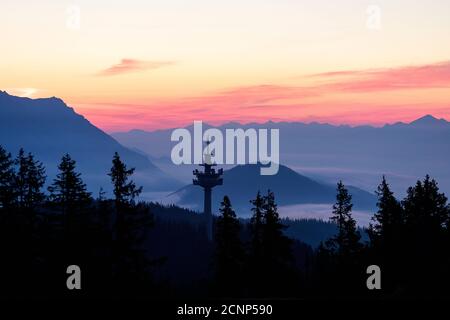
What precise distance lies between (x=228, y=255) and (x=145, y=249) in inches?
272

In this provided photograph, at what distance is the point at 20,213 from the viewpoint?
2258 inches

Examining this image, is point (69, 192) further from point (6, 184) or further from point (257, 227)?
point (257, 227)

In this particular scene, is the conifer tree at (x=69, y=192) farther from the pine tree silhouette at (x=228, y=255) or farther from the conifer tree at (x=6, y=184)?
A: the pine tree silhouette at (x=228, y=255)

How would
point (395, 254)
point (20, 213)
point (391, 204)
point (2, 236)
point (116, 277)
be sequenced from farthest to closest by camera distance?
point (391, 204) → point (395, 254) → point (20, 213) → point (2, 236) → point (116, 277)

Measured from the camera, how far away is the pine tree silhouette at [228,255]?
193 ft

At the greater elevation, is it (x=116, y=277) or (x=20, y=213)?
(x=20, y=213)

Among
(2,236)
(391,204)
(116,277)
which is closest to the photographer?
(116,277)

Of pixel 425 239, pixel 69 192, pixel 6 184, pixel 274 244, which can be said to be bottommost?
pixel 274 244

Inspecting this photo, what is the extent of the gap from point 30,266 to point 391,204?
3061 cm

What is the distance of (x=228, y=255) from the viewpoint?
196ft

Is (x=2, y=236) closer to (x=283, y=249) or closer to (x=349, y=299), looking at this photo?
(x=283, y=249)

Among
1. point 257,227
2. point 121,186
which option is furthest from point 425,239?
point 121,186

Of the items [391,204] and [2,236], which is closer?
[2,236]
